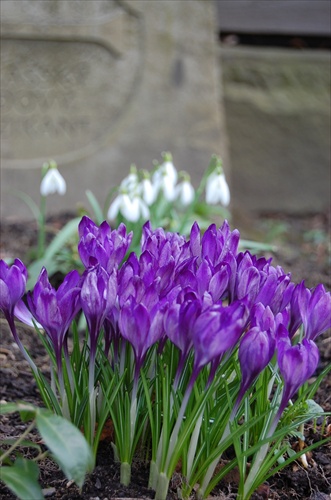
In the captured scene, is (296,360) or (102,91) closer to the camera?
(296,360)

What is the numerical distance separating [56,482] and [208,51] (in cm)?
318

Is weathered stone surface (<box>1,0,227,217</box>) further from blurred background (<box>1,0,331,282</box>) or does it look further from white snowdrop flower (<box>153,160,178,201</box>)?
white snowdrop flower (<box>153,160,178,201</box>)

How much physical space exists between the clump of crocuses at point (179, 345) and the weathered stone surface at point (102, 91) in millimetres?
2556

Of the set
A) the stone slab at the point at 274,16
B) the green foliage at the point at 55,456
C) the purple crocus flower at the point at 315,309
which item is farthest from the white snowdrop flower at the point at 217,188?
the stone slab at the point at 274,16

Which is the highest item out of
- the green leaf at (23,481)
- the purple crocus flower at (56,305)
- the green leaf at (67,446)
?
the purple crocus flower at (56,305)

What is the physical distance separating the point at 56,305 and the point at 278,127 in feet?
13.4

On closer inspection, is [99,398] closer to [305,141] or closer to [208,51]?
[208,51]

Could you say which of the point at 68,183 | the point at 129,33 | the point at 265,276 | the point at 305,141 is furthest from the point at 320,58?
the point at 265,276

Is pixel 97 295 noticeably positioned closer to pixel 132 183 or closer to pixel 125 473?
pixel 125 473

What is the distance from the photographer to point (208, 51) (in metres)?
4.14

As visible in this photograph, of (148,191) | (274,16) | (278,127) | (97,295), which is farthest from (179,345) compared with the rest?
(274,16)

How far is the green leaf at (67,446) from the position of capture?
1.09 m

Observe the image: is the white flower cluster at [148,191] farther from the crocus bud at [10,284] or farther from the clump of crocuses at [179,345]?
the crocus bud at [10,284]

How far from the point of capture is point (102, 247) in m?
1.48
